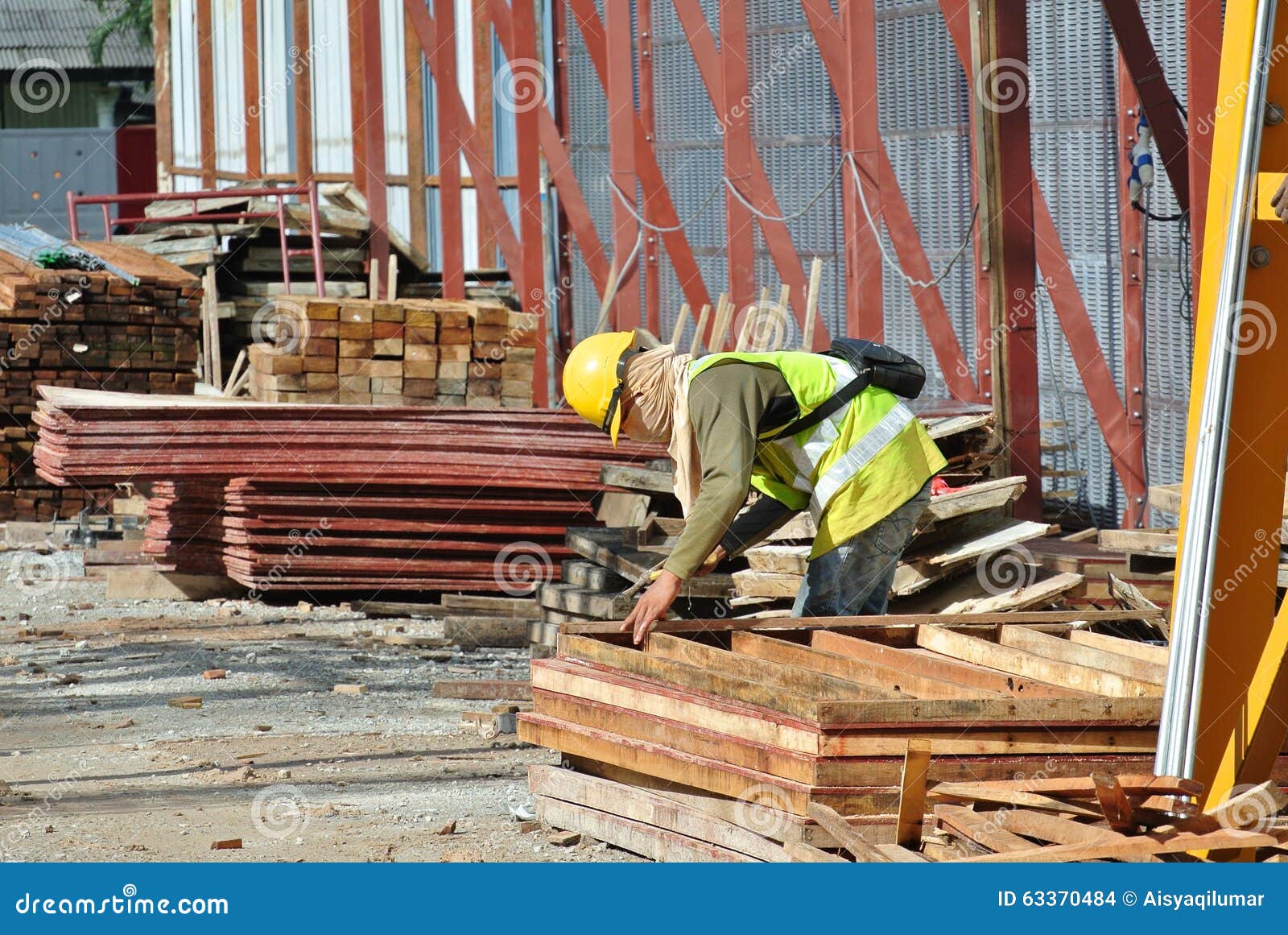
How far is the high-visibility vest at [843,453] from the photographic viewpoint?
552cm

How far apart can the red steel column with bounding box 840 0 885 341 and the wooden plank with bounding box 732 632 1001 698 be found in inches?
187

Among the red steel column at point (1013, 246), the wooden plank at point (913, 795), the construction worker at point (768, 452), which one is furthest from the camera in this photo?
the red steel column at point (1013, 246)

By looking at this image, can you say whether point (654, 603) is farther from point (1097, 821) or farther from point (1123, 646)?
point (1123, 646)

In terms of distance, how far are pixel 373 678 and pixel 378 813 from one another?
2741mm

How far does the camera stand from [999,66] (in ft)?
28.1

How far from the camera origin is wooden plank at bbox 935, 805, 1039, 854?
13.4 ft

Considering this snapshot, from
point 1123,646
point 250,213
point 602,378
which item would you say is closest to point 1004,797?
point 1123,646

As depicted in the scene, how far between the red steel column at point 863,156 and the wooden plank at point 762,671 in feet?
16.3

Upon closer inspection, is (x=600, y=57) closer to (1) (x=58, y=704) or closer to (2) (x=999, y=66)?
(2) (x=999, y=66)

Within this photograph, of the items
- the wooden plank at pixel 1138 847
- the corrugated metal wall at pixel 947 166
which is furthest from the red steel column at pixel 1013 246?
the wooden plank at pixel 1138 847

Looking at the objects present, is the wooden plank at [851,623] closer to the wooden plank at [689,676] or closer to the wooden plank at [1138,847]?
the wooden plank at [689,676]

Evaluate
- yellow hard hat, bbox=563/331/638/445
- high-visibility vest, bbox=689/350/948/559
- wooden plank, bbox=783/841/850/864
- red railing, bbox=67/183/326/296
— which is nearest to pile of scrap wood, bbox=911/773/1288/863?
wooden plank, bbox=783/841/850/864

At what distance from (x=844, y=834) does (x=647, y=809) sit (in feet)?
2.70

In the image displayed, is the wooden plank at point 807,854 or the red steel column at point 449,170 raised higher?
the red steel column at point 449,170
